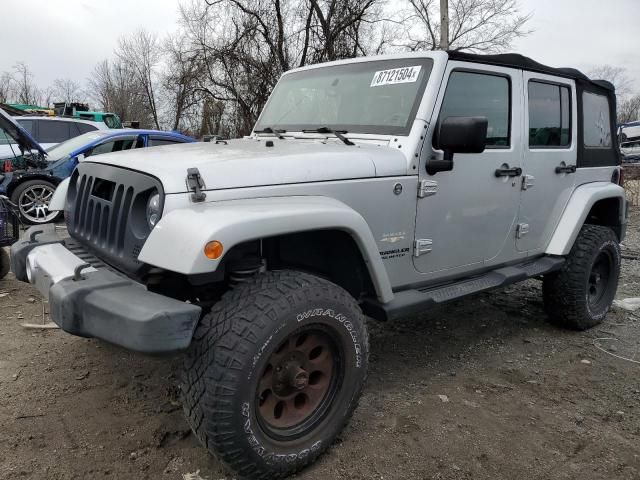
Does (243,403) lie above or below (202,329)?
below

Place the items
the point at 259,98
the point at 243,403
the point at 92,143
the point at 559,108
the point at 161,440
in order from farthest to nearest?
1. the point at 259,98
2. the point at 92,143
3. the point at 559,108
4. the point at 161,440
5. the point at 243,403

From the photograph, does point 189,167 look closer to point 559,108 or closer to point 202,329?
point 202,329

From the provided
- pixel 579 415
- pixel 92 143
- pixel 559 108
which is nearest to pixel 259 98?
pixel 92 143

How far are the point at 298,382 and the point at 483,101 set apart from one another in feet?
7.15

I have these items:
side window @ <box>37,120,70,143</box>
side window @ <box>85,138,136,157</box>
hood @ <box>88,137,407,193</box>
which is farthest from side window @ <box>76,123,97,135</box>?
hood @ <box>88,137,407,193</box>

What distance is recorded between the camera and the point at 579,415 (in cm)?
311

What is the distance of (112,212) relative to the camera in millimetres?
2527

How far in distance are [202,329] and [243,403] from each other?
0.35m

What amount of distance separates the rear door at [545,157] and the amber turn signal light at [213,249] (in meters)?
2.48

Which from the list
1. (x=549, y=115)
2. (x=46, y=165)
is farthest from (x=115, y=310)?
(x=46, y=165)

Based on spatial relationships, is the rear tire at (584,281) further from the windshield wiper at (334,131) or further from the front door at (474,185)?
the windshield wiper at (334,131)

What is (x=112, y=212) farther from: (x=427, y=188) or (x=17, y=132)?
(x=17, y=132)

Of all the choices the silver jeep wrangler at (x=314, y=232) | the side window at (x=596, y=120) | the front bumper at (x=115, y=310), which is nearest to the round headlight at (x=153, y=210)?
the silver jeep wrangler at (x=314, y=232)

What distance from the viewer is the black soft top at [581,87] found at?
11.2ft
